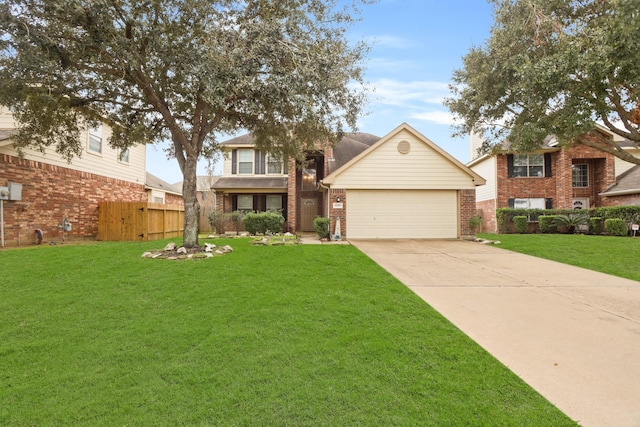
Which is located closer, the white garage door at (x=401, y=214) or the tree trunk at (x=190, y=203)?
the tree trunk at (x=190, y=203)

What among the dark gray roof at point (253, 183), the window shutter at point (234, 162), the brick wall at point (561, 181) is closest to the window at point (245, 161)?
the window shutter at point (234, 162)

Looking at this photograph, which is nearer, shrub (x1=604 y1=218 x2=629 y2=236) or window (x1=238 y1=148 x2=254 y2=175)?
shrub (x1=604 y1=218 x2=629 y2=236)

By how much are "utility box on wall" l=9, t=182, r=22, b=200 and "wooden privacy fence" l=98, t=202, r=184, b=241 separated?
11.7 feet

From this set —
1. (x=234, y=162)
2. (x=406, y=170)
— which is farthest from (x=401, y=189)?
(x=234, y=162)

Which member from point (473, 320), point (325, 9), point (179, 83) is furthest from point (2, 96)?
point (473, 320)

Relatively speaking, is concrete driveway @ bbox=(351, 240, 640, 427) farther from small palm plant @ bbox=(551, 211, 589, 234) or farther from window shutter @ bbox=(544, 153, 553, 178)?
window shutter @ bbox=(544, 153, 553, 178)

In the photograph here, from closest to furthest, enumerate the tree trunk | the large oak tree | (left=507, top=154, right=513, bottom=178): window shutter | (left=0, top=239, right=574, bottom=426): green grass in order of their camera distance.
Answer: (left=0, top=239, right=574, bottom=426): green grass, the large oak tree, the tree trunk, (left=507, top=154, right=513, bottom=178): window shutter

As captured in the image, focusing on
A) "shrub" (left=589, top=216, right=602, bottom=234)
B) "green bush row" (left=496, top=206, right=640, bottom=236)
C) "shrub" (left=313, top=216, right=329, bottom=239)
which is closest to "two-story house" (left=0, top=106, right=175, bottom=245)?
"shrub" (left=313, top=216, right=329, bottom=239)

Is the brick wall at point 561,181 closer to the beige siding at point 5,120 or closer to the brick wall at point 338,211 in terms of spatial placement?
the brick wall at point 338,211

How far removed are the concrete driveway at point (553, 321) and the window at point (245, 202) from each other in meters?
12.7

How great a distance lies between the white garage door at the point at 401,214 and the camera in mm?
14344

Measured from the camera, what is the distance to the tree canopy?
29.5 ft

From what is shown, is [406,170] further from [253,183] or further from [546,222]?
[546,222]

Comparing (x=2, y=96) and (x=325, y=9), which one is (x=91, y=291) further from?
(x=325, y=9)
